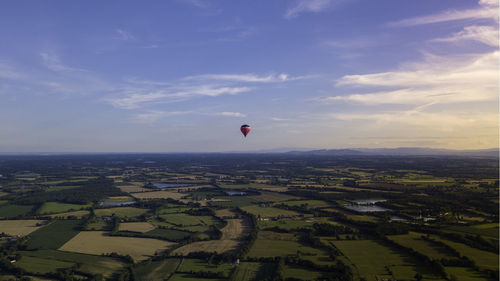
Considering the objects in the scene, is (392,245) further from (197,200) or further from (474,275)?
(197,200)

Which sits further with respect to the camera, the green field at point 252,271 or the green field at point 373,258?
the green field at point 373,258

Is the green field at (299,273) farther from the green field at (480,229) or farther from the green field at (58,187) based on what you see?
the green field at (58,187)

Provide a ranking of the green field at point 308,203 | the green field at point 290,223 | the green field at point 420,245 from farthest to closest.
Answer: the green field at point 308,203 < the green field at point 290,223 < the green field at point 420,245

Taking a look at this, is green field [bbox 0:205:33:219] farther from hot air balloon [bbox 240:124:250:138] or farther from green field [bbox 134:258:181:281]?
hot air balloon [bbox 240:124:250:138]

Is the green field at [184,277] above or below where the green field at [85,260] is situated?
below

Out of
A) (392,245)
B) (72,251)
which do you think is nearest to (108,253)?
(72,251)

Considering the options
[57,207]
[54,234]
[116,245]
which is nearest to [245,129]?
[116,245]

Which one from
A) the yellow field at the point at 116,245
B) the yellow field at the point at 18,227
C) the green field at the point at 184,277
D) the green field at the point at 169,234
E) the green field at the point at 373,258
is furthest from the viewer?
the yellow field at the point at 18,227

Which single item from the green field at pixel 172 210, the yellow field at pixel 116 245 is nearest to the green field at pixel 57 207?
the green field at pixel 172 210

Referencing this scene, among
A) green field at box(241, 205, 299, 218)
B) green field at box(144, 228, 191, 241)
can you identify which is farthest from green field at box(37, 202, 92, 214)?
green field at box(241, 205, 299, 218)
